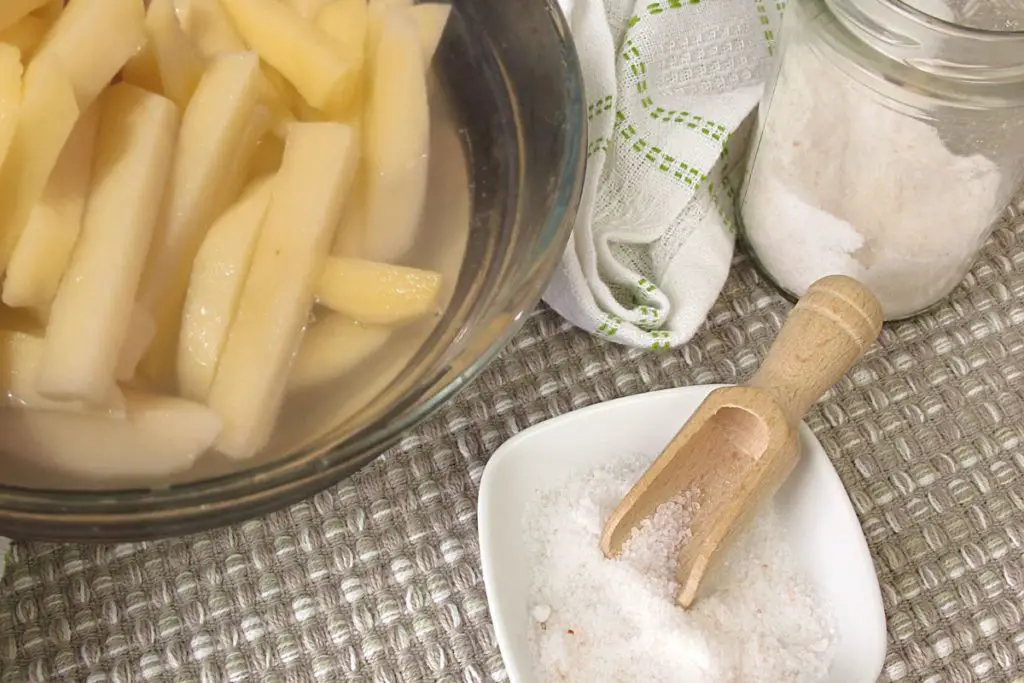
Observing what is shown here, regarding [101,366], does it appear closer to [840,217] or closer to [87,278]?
[87,278]

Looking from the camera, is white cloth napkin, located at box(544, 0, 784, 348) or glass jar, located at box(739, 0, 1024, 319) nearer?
glass jar, located at box(739, 0, 1024, 319)

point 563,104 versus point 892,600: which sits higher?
point 563,104

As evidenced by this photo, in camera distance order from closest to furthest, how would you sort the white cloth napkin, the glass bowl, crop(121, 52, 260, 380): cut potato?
the glass bowl, crop(121, 52, 260, 380): cut potato, the white cloth napkin

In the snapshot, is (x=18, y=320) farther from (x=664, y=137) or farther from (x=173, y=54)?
(x=664, y=137)

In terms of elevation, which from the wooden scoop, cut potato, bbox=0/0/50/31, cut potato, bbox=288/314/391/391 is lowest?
the wooden scoop

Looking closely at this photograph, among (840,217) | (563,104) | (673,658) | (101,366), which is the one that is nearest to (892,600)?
(673,658)

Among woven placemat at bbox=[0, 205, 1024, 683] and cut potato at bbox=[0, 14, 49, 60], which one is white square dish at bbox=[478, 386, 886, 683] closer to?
woven placemat at bbox=[0, 205, 1024, 683]

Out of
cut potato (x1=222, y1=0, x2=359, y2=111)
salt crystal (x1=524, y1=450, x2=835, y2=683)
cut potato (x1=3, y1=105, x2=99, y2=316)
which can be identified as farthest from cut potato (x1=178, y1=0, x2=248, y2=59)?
salt crystal (x1=524, y1=450, x2=835, y2=683)

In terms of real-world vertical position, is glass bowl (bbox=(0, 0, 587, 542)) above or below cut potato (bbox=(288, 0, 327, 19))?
below
